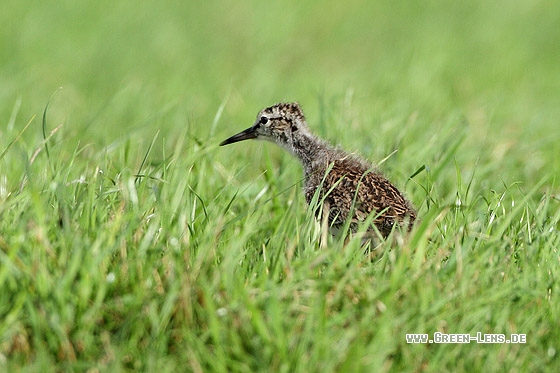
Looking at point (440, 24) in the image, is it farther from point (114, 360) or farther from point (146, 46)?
point (114, 360)

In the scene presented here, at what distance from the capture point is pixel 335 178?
221 inches

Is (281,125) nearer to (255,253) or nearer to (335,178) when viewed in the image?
(335,178)

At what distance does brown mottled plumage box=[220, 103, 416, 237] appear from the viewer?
208 inches

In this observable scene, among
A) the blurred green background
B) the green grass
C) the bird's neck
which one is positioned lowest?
the green grass

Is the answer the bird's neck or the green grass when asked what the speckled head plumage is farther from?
the green grass

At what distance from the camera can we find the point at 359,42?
13266 mm

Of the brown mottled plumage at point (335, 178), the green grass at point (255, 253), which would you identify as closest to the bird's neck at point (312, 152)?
the brown mottled plumage at point (335, 178)

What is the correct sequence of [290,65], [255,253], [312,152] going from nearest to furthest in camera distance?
[255,253]
[312,152]
[290,65]

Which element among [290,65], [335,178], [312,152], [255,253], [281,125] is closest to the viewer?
[255,253]


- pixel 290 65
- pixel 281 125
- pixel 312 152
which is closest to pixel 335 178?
pixel 312 152

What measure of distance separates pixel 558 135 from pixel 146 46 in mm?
5801

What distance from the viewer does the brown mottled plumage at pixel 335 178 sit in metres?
5.27

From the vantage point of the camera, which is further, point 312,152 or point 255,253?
point 312,152

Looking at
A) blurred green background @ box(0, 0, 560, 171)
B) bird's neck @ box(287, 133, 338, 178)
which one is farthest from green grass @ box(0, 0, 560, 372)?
bird's neck @ box(287, 133, 338, 178)
